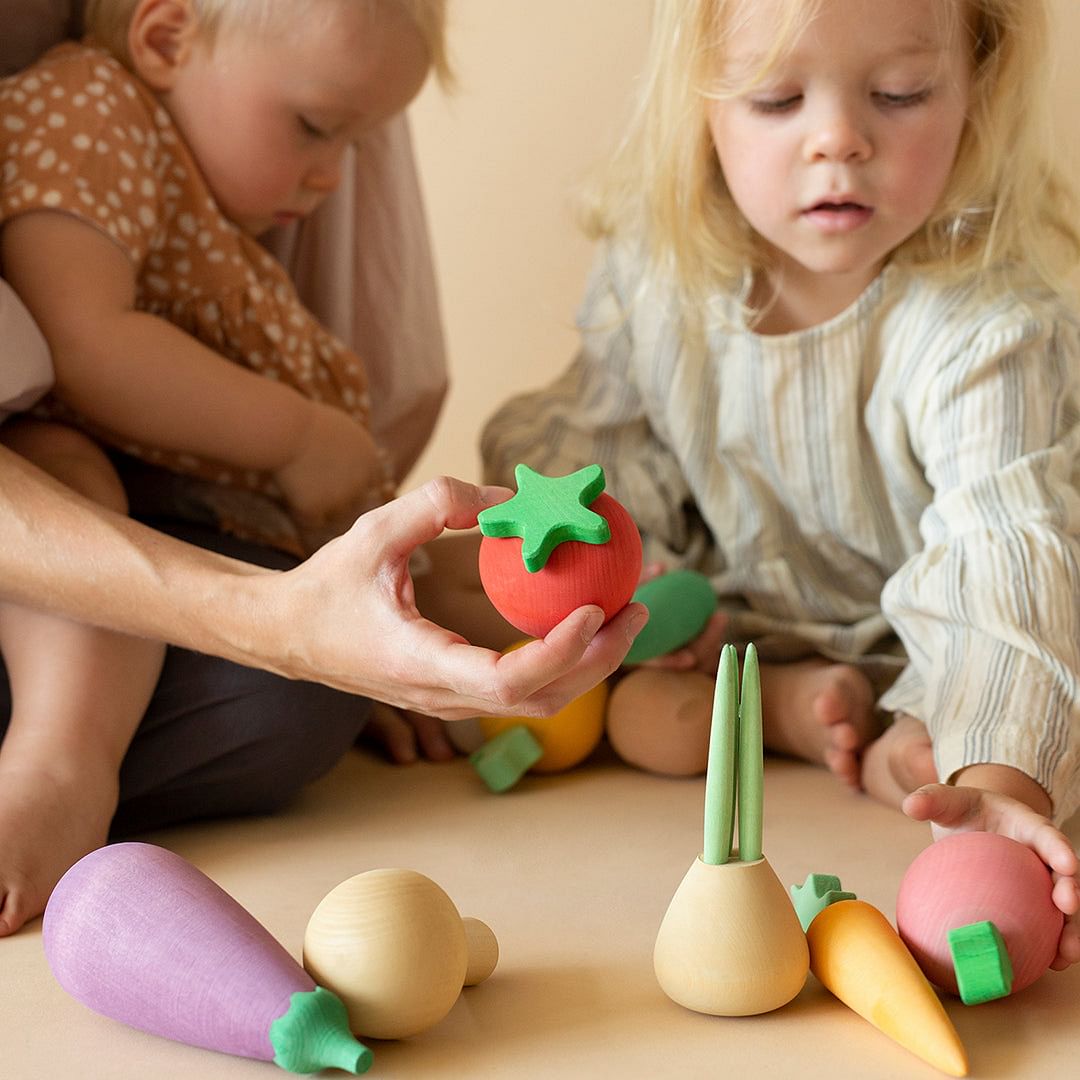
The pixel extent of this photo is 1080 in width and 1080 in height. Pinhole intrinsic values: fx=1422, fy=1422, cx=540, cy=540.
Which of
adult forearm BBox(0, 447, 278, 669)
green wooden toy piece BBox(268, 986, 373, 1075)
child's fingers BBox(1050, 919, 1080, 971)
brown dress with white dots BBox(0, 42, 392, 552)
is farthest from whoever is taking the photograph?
brown dress with white dots BBox(0, 42, 392, 552)

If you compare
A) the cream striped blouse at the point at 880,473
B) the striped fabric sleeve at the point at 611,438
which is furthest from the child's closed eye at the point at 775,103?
the striped fabric sleeve at the point at 611,438

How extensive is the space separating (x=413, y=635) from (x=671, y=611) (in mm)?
441

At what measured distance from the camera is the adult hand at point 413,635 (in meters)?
0.70

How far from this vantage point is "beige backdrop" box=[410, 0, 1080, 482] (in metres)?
1.85

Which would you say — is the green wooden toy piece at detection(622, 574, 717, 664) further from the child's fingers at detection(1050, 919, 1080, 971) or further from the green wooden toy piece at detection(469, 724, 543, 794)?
the child's fingers at detection(1050, 919, 1080, 971)

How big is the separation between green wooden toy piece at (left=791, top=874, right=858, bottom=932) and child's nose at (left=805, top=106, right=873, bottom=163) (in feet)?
1.64

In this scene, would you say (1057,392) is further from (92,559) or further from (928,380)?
(92,559)

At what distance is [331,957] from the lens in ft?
2.16

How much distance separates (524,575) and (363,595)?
0.09 meters

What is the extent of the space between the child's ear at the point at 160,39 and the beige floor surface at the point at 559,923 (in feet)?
1.90

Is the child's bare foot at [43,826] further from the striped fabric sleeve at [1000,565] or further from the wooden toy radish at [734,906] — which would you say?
the striped fabric sleeve at [1000,565]

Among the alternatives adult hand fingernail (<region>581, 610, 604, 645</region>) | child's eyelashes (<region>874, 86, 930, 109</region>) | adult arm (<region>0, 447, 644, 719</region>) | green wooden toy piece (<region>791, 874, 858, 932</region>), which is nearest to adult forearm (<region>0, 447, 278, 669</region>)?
adult arm (<region>0, 447, 644, 719</region>)

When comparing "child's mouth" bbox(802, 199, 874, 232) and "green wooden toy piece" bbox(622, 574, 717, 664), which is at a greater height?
"child's mouth" bbox(802, 199, 874, 232)

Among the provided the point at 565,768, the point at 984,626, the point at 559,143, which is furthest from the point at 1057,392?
the point at 559,143
